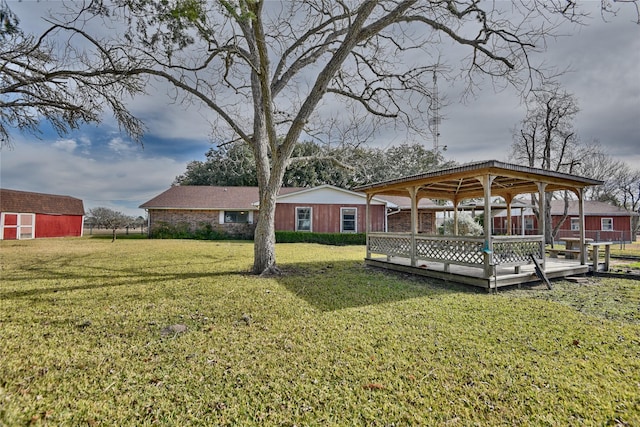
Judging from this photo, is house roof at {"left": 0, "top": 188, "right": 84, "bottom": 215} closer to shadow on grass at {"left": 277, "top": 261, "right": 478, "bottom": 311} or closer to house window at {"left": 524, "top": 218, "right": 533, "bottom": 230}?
shadow on grass at {"left": 277, "top": 261, "right": 478, "bottom": 311}

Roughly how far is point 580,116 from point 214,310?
23.3 metres

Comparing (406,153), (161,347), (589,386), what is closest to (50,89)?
(161,347)

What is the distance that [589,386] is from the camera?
2.72 metres

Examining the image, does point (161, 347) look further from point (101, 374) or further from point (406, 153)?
point (406, 153)

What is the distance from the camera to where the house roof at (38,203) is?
20.5 m

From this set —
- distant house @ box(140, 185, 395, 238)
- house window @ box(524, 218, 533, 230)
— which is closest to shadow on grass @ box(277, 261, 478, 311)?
distant house @ box(140, 185, 395, 238)

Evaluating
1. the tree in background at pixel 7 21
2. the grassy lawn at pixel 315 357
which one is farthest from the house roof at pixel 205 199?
the grassy lawn at pixel 315 357

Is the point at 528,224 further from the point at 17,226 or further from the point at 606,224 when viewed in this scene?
the point at 17,226

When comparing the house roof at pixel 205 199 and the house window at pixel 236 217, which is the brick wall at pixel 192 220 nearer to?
the house window at pixel 236 217

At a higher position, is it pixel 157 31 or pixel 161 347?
pixel 157 31

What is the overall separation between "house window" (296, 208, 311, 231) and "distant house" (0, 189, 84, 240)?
19.2m

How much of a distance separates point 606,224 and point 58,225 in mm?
45607

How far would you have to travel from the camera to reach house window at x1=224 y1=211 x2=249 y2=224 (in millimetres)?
22375

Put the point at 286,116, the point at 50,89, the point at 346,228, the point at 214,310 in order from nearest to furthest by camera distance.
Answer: the point at 214,310
the point at 50,89
the point at 286,116
the point at 346,228
